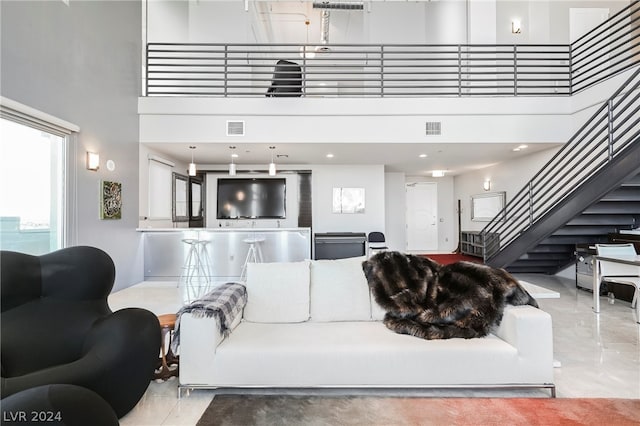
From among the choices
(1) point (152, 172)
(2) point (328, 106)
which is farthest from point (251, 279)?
(1) point (152, 172)

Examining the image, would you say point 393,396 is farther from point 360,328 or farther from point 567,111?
point 567,111

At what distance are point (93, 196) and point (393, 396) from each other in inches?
179

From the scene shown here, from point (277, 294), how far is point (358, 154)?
4.81 meters

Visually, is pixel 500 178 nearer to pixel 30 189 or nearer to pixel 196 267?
pixel 196 267

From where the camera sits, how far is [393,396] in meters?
2.18

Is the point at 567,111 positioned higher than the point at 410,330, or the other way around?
the point at 567,111

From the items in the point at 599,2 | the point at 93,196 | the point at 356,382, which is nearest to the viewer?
the point at 356,382

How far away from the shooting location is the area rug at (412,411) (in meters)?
1.91

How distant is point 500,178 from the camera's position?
802 cm

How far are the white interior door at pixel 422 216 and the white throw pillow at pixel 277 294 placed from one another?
27.2 ft

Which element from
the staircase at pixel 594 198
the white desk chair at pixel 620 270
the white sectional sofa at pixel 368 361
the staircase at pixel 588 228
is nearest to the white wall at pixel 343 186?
the staircase at pixel 594 198

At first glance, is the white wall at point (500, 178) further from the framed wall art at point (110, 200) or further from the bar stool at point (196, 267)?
the framed wall art at point (110, 200)

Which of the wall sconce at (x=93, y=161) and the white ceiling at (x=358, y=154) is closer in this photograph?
the wall sconce at (x=93, y=161)

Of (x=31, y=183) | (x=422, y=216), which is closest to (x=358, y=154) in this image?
(x=422, y=216)
